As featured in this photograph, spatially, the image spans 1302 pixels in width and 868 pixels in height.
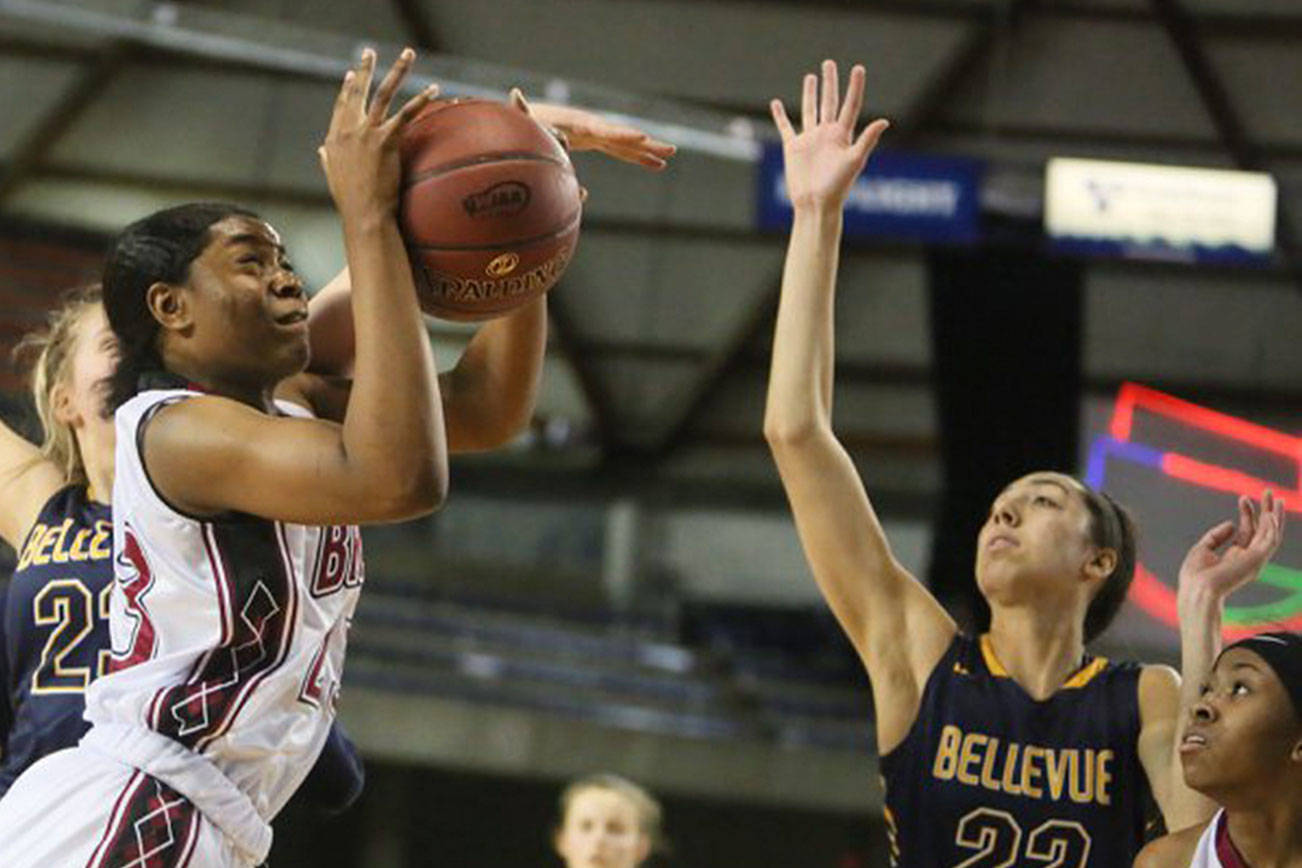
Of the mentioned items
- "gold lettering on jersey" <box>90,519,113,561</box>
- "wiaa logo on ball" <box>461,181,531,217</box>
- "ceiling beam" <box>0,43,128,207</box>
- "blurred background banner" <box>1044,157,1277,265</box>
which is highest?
"ceiling beam" <box>0,43,128,207</box>

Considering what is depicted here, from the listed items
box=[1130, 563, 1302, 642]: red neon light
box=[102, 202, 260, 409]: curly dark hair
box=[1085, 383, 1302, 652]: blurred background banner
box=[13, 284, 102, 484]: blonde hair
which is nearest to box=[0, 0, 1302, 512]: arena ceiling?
box=[1085, 383, 1302, 652]: blurred background banner

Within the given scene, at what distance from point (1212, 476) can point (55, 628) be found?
7285 mm

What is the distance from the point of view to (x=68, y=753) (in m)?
2.71

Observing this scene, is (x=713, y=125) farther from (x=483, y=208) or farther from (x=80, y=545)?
(x=483, y=208)

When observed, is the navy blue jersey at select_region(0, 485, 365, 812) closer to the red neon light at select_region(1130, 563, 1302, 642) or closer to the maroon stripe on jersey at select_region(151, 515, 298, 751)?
the maroon stripe on jersey at select_region(151, 515, 298, 751)

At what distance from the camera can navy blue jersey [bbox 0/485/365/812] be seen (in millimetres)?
3320

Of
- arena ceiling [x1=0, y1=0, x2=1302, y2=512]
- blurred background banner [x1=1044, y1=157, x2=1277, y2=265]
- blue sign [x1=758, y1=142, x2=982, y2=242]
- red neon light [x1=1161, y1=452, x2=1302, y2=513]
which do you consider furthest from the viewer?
arena ceiling [x1=0, y1=0, x2=1302, y2=512]

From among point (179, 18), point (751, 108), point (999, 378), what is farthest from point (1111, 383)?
point (179, 18)

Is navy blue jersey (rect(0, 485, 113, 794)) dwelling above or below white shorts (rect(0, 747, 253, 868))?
above

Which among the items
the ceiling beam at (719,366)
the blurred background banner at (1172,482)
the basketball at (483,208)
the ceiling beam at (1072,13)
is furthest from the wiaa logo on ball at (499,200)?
the ceiling beam at (719,366)

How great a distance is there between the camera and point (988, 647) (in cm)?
360

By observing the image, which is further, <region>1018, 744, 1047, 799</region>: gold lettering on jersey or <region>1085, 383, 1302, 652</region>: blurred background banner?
<region>1085, 383, 1302, 652</region>: blurred background banner

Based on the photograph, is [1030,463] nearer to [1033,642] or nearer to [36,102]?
[36,102]

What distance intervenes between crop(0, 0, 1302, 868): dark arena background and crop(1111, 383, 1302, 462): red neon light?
47 millimetres
